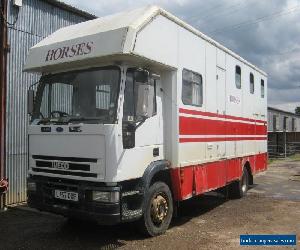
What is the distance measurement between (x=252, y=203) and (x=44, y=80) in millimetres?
6580

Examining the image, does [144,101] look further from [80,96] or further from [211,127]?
[211,127]

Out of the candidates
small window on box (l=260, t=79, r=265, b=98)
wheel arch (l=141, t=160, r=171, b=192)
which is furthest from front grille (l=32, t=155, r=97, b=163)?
small window on box (l=260, t=79, r=265, b=98)

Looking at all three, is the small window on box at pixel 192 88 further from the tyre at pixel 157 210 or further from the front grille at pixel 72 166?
A: the front grille at pixel 72 166

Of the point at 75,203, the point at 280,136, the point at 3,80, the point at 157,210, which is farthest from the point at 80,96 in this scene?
the point at 280,136

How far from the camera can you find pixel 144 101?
24.4 ft

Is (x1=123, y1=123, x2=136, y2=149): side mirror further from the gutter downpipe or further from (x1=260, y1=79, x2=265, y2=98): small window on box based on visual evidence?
(x1=260, y1=79, x2=265, y2=98): small window on box

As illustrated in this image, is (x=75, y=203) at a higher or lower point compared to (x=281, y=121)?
lower

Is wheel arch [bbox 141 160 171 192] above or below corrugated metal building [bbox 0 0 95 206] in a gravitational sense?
below

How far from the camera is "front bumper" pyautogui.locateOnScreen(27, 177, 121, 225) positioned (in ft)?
22.4

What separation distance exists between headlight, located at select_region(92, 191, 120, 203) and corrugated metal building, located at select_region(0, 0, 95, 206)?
14.3 feet

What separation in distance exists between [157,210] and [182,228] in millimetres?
1174

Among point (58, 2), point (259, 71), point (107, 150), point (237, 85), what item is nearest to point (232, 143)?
point (237, 85)

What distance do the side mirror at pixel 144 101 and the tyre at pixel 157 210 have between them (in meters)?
1.30

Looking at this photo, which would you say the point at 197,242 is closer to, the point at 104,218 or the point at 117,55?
the point at 104,218
